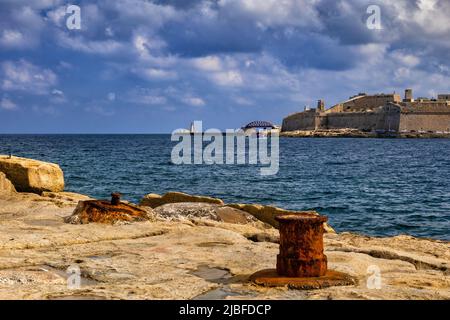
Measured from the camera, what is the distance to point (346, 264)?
A: 16.8 feet

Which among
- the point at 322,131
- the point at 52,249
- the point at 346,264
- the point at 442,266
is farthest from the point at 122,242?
the point at 322,131

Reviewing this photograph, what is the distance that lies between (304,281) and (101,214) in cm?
388

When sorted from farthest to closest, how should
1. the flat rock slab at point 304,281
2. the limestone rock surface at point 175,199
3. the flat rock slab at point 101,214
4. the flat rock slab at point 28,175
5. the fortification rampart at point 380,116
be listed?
1. the fortification rampart at point 380,116
2. the flat rock slab at point 28,175
3. the limestone rock surface at point 175,199
4. the flat rock slab at point 101,214
5. the flat rock slab at point 304,281

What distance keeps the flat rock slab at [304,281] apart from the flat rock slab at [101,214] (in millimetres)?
3347

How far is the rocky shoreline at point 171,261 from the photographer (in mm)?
4020

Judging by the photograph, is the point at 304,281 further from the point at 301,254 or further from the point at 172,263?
the point at 172,263

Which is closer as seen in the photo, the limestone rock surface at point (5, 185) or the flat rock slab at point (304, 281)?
the flat rock slab at point (304, 281)

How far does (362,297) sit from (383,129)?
98.6 metres

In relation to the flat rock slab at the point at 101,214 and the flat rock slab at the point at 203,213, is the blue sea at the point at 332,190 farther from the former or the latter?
the flat rock slab at the point at 101,214

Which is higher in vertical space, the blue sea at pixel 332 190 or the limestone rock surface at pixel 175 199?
the limestone rock surface at pixel 175 199

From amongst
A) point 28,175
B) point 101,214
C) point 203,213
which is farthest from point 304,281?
point 28,175

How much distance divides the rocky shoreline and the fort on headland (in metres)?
90.1

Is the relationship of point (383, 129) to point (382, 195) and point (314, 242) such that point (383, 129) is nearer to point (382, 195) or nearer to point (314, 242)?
point (382, 195)

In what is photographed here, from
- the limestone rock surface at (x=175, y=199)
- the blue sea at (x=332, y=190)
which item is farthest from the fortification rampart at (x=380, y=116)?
the limestone rock surface at (x=175, y=199)
